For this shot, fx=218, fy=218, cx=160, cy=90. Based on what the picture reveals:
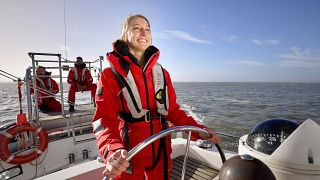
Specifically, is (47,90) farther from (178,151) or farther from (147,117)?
(147,117)

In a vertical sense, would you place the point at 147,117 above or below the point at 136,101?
below

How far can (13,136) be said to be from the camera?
4117mm

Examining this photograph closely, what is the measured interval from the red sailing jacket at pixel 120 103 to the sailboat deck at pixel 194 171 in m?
1.44

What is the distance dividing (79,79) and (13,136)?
280 centimetres

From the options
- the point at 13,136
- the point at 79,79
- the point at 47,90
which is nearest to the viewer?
the point at 13,136

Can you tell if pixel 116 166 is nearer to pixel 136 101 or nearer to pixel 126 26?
pixel 136 101

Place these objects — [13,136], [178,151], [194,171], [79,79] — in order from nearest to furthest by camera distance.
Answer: [194,171] → [178,151] → [13,136] → [79,79]

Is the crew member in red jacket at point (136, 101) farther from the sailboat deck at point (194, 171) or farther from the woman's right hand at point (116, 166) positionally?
the sailboat deck at point (194, 171)

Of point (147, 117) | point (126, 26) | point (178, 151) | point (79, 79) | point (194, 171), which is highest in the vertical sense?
point (126, 26)

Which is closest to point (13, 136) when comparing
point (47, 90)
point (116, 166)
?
point (47, 90)

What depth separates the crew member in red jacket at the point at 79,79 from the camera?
6527mm

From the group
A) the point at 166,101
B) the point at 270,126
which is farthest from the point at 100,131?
the point at 270,126

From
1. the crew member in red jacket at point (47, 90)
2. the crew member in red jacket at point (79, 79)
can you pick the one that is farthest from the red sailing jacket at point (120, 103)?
the crew member in red jacket at point (79, 79)

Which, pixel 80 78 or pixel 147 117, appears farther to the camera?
pixel 80 78
